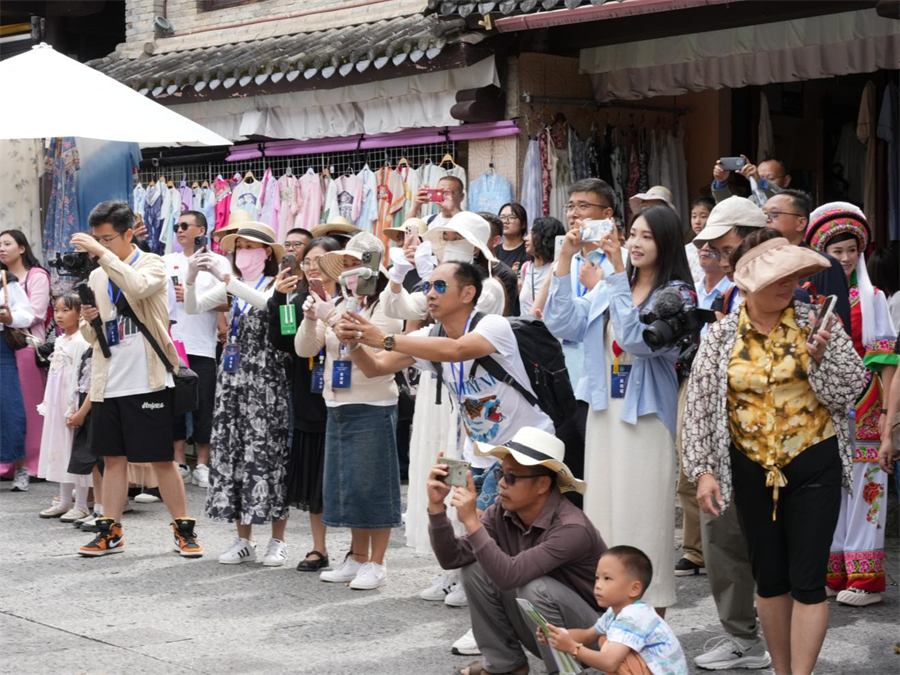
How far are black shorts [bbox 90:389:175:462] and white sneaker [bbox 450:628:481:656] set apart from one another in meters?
2.82

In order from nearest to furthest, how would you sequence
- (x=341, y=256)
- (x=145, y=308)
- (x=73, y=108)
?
(x=341, y=256)
(x=145, y=308)
(x=73, y=108)

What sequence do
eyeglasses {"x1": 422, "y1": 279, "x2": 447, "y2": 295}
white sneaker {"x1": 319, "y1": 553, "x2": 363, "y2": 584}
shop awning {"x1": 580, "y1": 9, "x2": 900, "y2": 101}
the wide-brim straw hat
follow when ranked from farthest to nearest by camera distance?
shop awning {"x1": 580, "y1": 9, "x2": 900, "y2": 101}
white sneaker {"x1": 319, "y1": 553, "x2": 363, "y2": 584}
eyeglasses {"x1": 422, "y1": 279, "x2": 447, "y2": 295}
the wide-brim straw hat

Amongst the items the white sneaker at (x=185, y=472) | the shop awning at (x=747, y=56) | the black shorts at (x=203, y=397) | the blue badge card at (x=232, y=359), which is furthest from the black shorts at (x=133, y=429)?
the shop awning at (x=747, y=56)

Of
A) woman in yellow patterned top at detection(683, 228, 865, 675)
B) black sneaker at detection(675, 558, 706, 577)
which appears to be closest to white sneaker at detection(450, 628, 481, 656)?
woman in yellow patterned top at detection(683, 228, 865, 675)

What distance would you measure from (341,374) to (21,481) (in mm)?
4795

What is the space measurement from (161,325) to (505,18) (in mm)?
3584

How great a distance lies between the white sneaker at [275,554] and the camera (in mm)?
7768

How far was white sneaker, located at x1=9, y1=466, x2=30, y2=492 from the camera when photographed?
1080 cm

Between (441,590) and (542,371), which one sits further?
(441,590)

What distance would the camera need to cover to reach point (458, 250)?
664cm

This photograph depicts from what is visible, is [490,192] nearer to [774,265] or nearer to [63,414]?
[63,414]

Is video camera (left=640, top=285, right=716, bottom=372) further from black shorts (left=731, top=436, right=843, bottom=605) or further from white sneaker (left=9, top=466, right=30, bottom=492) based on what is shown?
white sneaker (left=9, top=466, right=30, bottom=492)

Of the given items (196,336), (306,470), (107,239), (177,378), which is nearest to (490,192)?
(196,336)

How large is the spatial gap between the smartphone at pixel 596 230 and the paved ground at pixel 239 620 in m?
1.84
